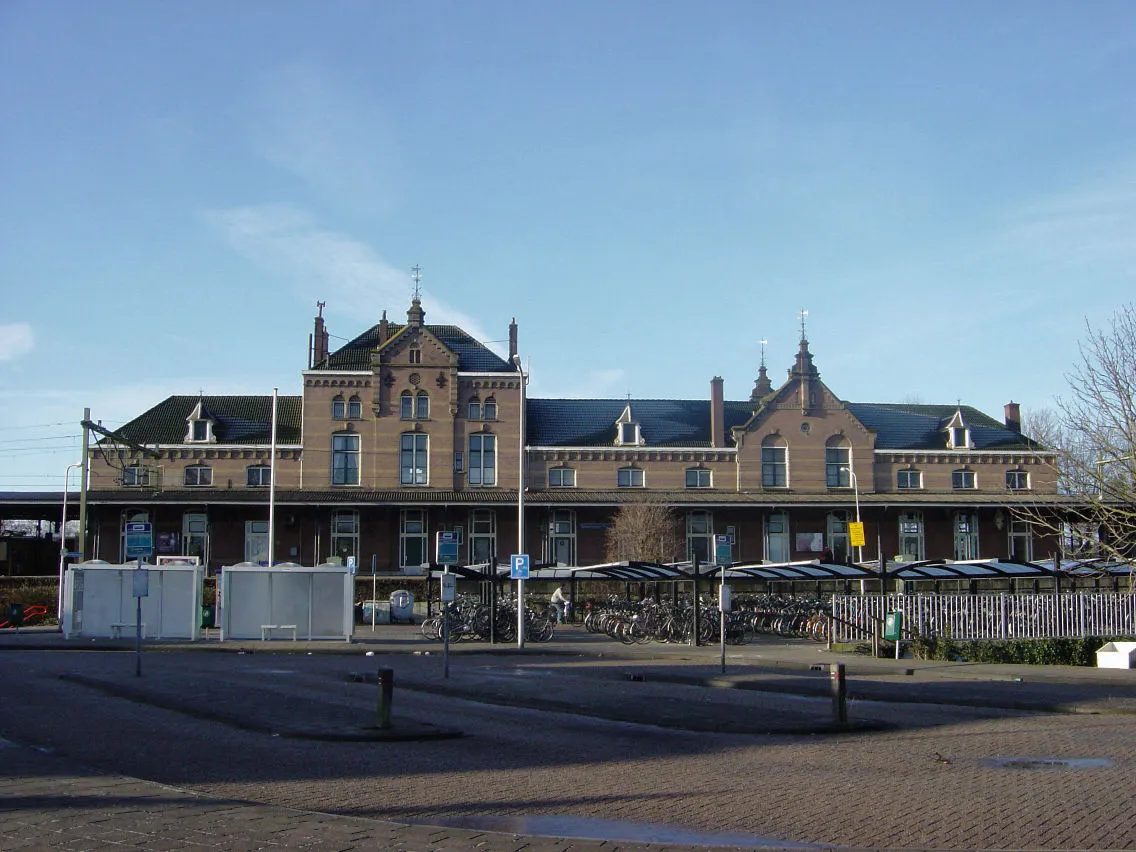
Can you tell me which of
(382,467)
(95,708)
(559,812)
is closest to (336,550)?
(382,467)

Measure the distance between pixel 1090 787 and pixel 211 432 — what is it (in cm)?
5910

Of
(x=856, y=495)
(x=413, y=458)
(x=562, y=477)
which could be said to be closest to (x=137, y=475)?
(x=413, y=458)

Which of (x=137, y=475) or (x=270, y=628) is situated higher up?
(x=137, y=475)

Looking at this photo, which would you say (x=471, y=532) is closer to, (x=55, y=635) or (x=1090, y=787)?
(x=55, y=635)

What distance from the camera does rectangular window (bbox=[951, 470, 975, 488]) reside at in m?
67.8

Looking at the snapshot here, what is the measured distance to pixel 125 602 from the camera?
36312mm

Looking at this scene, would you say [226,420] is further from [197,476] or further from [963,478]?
[963,478]

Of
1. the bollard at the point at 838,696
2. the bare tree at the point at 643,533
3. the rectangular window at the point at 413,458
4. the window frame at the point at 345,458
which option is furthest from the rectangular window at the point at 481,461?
the bollard at the point at 838,696

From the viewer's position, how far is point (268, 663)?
90.8 feet

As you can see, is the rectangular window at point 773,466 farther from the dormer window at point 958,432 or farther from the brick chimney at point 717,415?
the dormer window at point 958,432

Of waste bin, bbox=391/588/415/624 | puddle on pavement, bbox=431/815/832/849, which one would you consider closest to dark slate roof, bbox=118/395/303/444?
waste bin, bbox=391/588/415/624

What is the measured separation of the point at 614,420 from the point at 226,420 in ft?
72.6

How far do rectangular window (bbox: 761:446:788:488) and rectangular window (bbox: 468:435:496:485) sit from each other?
50.2 feet

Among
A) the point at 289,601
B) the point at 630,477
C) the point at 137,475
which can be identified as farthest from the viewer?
the point at 630,477
